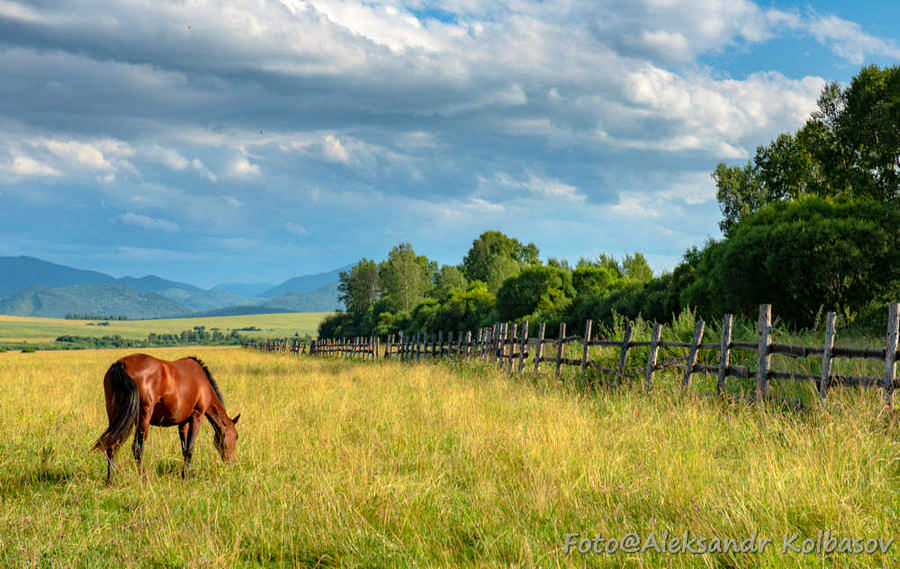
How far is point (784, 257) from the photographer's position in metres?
17.9

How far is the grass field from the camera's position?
4164mm

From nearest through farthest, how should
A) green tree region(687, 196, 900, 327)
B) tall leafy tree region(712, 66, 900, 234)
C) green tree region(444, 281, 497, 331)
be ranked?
green tree region(687, 196, 900, 327), tall leafy tree region(712, 66, 900, 234), green tree region(444, 281, 497, 331)

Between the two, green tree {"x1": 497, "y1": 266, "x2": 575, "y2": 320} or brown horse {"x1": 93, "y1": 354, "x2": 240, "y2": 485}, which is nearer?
brown horse {"x1": 93, "y1": 354, "x2": 240, "y2": 485}

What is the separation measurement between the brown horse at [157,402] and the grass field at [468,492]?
403 mm

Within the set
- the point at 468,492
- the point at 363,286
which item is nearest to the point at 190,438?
the point at 468,492

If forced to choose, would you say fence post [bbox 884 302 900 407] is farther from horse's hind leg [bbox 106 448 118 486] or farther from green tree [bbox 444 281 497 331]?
green tree [bbox 444 281 497 331]

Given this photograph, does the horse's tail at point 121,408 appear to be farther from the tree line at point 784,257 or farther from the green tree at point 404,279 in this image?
the green tree at point 404,279

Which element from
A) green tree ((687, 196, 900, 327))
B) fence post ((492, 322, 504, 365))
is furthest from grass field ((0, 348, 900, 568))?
fence post ((492, 322, 504, 365))

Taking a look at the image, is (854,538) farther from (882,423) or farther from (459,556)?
(882,423)

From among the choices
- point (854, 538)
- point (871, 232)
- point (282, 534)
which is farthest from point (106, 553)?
point (871, 232)

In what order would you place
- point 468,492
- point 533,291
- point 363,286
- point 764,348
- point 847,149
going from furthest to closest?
1. point 363,286
2. point 533,291
3. point 847,149
4. point 764,348
5. point 468,492

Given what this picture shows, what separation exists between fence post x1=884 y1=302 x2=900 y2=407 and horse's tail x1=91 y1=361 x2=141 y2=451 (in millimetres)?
9186

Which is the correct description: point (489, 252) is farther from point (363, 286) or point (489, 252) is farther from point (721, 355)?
point (721, 355)

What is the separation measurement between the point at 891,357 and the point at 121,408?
955 cm
